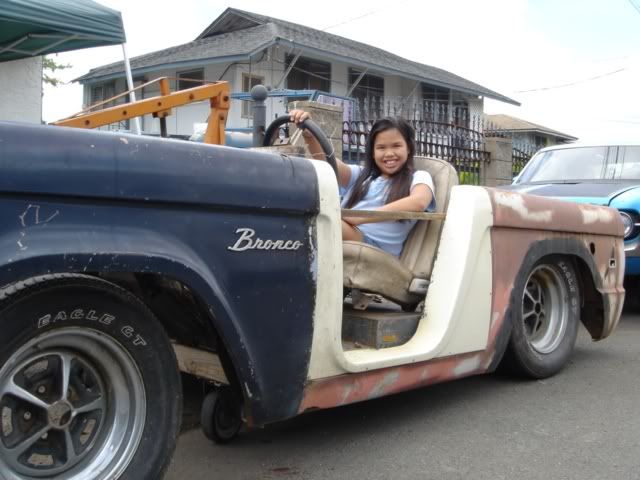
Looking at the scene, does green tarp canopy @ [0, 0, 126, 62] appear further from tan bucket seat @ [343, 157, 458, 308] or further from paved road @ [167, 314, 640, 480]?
paved road @ [167, 314, 640, 480]

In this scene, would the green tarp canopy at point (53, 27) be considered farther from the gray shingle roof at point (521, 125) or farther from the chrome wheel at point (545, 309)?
the gray shingle roof at point (521, 125)

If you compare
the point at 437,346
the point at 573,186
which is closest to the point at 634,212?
the point at 573,186

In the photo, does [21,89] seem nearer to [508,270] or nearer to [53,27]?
[53,27]

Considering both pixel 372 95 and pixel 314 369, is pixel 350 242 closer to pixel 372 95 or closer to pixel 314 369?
pixel 314 369

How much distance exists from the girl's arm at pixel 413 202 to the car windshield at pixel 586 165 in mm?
4303

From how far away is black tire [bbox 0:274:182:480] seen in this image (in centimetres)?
196

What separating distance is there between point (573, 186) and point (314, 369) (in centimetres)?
506

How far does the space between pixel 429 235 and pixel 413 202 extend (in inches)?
9.6

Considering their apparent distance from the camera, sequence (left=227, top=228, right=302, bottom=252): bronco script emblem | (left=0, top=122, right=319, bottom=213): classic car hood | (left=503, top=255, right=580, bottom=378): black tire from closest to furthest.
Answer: (left=0, top=122, right=319, bottom=213): classic car hood
(left=227, top=228, right=302, bottom=252): bronco script emblem
(left=503, top=255, right=580, bottom=378): black tire

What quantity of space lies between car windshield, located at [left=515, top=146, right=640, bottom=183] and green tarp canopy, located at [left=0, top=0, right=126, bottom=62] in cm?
508

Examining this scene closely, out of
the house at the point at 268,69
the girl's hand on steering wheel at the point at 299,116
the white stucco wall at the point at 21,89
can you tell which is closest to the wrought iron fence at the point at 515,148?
the house at the point at 268,69

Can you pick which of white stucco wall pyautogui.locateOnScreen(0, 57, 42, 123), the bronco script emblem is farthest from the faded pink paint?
white stucco wall pyautogui.locateOnScreen(0, 57, 42, 123)

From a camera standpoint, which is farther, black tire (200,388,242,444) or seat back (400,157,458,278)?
seat back (400,157,458,278)

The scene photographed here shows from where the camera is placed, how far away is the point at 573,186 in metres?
6.95
